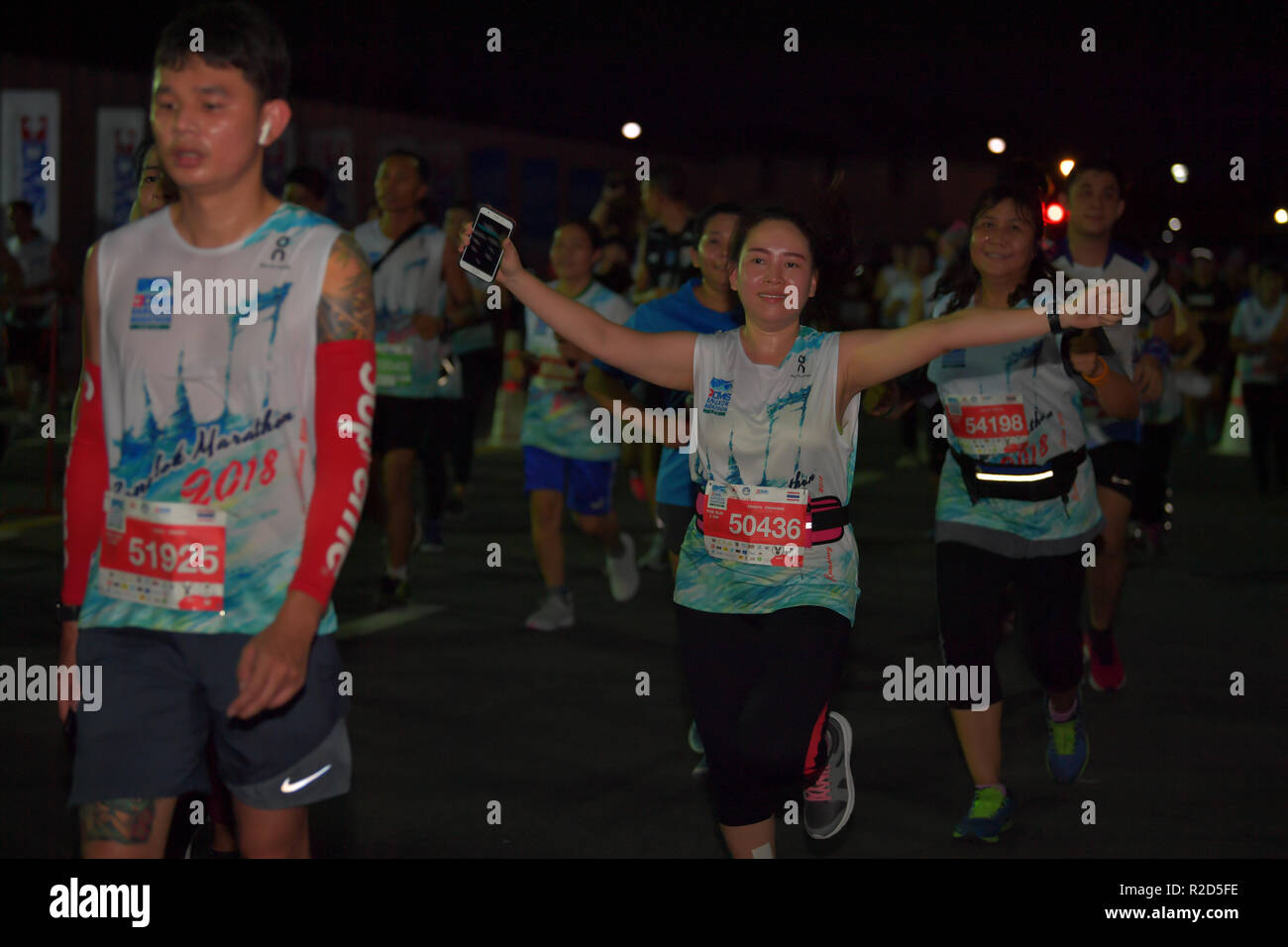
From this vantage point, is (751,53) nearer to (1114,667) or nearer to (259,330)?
(1114,667)

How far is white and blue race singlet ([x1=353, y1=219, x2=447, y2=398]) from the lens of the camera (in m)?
8.62

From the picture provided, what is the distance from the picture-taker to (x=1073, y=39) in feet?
63.4

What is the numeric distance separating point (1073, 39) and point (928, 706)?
14518mm

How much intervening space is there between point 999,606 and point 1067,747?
764 millimetres

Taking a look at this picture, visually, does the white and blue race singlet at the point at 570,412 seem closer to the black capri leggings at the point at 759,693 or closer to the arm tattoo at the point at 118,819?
the black capri leggings at the point at 759,693

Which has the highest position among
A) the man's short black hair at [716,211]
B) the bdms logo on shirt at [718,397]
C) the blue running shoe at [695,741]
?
the man's short black hair at [716,211]

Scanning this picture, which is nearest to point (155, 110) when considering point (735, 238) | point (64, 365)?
point (735, 238)

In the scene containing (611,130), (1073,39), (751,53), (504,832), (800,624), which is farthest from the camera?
(611,130)

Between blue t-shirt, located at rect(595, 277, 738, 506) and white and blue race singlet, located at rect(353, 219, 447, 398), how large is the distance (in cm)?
265

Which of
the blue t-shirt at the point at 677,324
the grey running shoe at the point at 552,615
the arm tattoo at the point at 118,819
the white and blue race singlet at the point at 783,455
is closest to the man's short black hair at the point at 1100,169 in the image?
the blue t-shirt at the point at 677,324

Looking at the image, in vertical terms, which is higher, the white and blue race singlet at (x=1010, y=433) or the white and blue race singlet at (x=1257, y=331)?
the white and blue race singlet at (x=1257, y=331)

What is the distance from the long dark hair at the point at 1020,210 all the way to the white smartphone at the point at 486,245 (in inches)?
80.6

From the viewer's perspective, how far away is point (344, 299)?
293 centimetres

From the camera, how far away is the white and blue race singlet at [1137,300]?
6.28 metres
